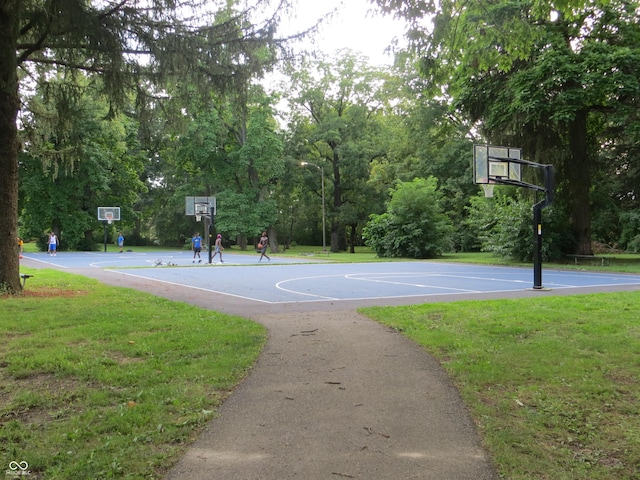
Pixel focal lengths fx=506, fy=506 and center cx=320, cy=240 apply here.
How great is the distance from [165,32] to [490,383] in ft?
28.7

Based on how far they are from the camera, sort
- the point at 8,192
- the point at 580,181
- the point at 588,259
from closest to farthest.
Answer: the point at 8,192 < the point at 588,259 < the point at 580,181

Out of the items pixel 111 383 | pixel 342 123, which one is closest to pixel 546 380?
pixel 111 383

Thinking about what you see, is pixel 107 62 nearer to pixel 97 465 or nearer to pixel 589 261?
pixel 97 465

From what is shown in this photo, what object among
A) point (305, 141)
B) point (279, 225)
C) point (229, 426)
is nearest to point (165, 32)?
point (229, 426)

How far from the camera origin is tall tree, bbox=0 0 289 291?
927 cm

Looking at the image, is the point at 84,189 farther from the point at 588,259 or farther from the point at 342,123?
the point at 588,259

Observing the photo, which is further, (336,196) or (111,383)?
(336,196)

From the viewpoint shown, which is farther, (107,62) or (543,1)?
(107,62)

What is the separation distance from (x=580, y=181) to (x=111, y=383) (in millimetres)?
26559

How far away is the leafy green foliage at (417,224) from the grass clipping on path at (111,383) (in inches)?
1008

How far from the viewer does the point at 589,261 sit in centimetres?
2544

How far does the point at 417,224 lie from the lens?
109 feet

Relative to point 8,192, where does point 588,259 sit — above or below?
below

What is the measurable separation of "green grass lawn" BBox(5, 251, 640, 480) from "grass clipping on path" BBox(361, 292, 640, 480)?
0.02 m
